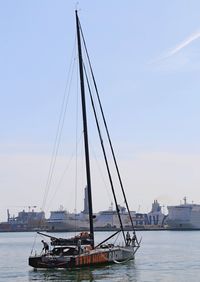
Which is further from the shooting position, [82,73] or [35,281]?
[82,73]

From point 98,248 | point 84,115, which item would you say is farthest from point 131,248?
point 84,115

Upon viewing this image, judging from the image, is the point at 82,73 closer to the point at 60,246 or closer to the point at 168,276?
the point at 60,246

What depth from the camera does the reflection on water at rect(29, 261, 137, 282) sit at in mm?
41156

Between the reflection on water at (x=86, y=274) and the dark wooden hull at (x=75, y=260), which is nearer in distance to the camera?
the reflection on water at (x=86, y=274)

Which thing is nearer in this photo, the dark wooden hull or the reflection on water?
the reflection on water

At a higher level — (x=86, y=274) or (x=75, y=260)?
(x=75, y=260)

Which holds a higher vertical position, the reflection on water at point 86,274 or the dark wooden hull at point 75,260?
the dark wooden hull at point 75,260

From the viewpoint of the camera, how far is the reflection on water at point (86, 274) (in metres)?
41.2

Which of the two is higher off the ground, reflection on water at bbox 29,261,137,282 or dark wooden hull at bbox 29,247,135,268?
dark wooden hull at bbox 29,247,135,268

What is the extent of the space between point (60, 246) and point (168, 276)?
933 centimetres

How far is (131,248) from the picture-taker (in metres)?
53.5

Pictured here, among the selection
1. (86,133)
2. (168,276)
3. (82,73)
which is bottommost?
(168,276)

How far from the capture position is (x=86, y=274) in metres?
42.6

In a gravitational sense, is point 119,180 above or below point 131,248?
above
